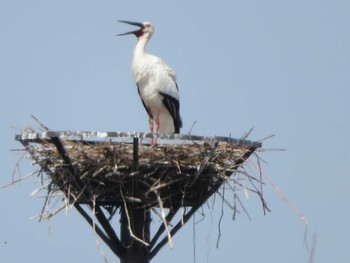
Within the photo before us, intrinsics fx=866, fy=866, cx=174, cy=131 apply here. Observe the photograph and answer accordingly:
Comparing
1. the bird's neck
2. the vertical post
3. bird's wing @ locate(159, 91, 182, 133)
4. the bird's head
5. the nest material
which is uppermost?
the bird's head

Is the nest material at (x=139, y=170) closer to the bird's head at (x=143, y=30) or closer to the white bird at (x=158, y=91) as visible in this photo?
the white bird at (x=158, y=91)

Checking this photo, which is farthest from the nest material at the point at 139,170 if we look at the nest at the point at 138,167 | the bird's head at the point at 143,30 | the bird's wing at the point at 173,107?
the bird's head at the point at 143,30

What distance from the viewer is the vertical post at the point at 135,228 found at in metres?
6.89

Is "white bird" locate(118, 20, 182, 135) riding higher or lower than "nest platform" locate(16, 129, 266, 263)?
higher

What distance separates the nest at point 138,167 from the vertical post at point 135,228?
0.05 metres

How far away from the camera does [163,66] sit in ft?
35.6

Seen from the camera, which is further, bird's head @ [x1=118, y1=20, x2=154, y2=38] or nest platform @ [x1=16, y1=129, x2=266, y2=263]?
bird's head @ [x1=118, y1=20, x2=154, y2=38]

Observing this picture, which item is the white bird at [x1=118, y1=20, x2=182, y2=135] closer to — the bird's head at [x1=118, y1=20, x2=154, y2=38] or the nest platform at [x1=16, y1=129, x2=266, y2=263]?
the bird's head at [x1=118, y1=20, x2=154, y2=38]

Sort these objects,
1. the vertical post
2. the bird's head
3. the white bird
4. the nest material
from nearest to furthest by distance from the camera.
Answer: the vertical post, the nest material, the white bird, the bird's head

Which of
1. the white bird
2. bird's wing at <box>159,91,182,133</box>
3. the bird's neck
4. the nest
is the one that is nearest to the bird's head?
the bird's neck

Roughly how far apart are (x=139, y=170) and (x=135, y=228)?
47 cm

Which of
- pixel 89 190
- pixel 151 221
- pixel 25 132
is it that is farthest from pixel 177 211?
pixel 25 132

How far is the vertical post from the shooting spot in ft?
22.6

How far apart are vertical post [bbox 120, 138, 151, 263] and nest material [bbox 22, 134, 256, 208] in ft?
0.25
